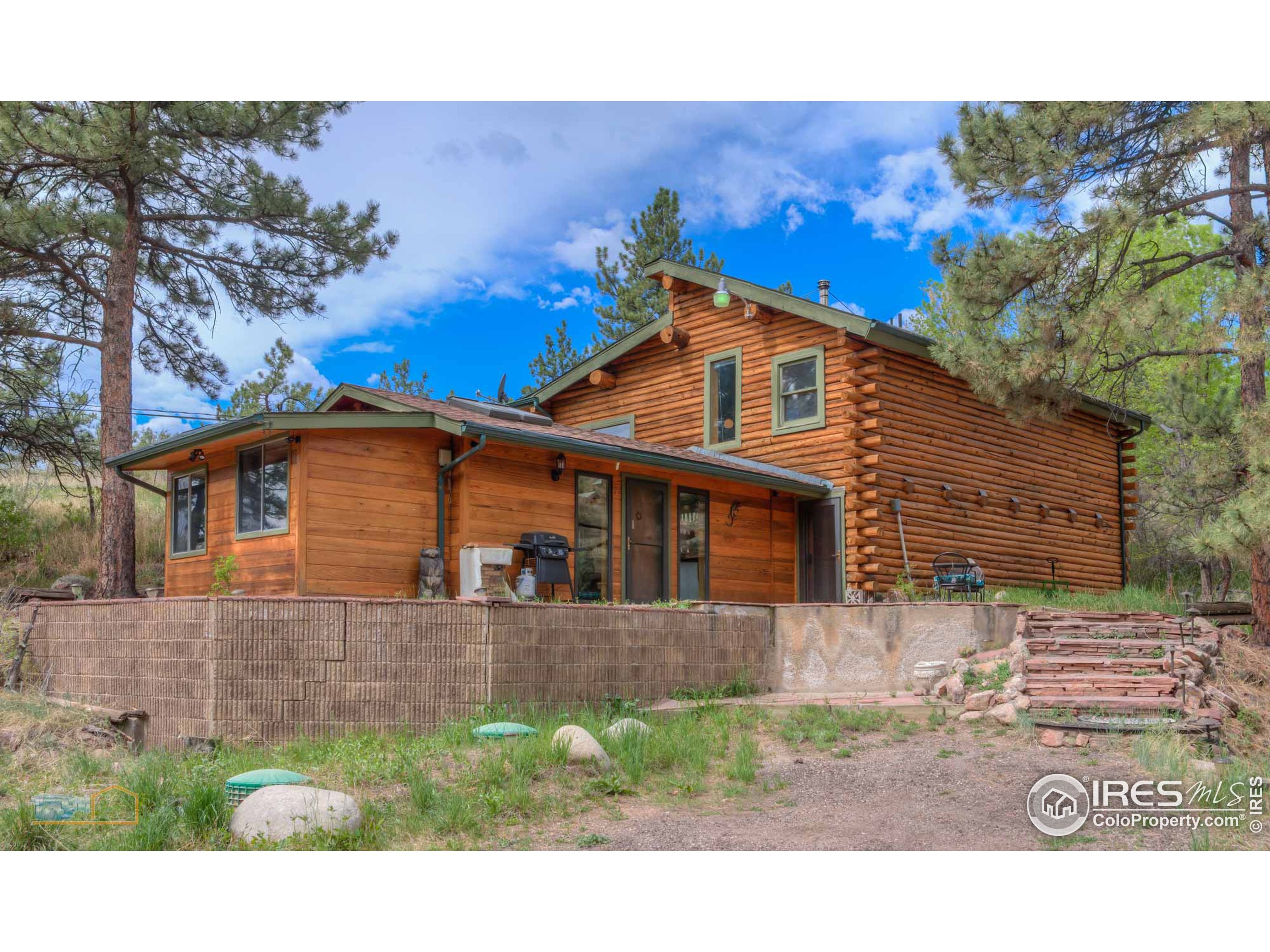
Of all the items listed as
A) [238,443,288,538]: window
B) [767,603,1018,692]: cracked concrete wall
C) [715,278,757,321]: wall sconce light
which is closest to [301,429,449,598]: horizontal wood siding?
[238,443,288,538]: window

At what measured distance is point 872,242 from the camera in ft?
89.1

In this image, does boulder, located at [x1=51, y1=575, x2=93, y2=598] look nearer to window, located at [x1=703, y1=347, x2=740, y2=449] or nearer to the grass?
the grass

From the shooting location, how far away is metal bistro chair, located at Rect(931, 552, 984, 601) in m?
14.0

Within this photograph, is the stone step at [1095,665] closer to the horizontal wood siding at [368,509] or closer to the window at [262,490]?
the horizontal wood siding at [368,509]

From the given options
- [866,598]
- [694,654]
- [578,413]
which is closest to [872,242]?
[578,413]

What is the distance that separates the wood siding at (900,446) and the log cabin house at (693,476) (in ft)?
0.12

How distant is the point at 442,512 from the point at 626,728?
4.74 meters

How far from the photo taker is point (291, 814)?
6.21m

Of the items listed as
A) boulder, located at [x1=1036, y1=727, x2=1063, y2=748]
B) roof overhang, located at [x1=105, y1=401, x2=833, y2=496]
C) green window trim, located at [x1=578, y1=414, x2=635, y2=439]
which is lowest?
boulder, located at [x1=1036, y1=727, x2=1063, y2=748]

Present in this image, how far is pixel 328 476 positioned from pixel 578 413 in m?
8.67

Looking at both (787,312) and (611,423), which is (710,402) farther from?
(611,423)

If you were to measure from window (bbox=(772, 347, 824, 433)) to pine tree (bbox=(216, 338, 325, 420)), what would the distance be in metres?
14.7

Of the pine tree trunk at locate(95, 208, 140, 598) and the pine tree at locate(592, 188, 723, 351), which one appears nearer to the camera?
the pine tree trunk at locate(95, 208, 140, 598)

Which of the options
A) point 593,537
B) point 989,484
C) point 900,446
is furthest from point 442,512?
point 989,484
